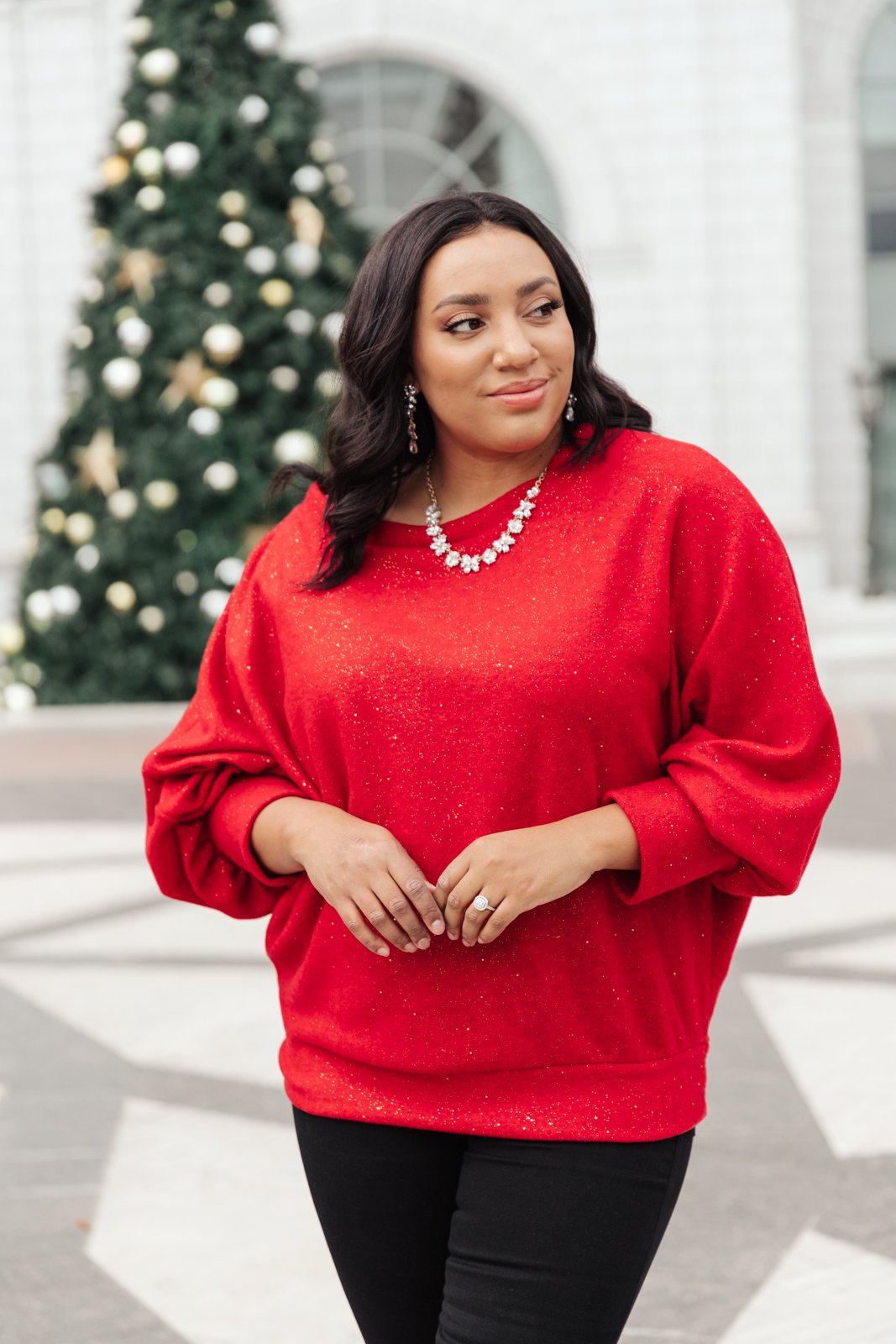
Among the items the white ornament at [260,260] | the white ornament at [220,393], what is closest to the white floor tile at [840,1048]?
the white ornament at [220,393]

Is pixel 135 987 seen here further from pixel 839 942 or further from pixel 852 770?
pixel 852 770

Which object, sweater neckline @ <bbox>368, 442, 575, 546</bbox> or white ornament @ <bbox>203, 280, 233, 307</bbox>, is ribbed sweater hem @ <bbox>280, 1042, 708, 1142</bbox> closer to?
sweater neckline @ <bbox>368, 442, 575, 546</bbox>

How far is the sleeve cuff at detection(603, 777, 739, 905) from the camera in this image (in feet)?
5.19

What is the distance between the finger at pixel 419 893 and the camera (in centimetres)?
159

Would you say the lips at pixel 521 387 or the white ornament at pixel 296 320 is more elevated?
the lips at pixel 521 387

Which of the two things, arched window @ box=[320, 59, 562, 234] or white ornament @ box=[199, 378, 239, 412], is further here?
arched window @ box=[320, 59, 562, 234]

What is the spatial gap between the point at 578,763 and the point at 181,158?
9.37 meters

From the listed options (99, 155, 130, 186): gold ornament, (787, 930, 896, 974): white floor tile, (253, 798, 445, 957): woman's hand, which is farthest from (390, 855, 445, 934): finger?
(99, 155, 130, 186): gold ornament

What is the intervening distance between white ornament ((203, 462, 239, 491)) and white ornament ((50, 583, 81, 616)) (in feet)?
3.56

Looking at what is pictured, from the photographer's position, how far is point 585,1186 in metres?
1.60

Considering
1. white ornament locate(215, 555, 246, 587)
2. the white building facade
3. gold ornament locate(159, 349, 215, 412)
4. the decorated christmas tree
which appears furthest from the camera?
the white building facade

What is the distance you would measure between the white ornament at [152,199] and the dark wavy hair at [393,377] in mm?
9076

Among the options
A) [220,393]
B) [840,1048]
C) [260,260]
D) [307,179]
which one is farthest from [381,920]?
[307,179]

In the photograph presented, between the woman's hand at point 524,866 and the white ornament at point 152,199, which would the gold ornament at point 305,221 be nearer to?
the white ornament at point 152,199
